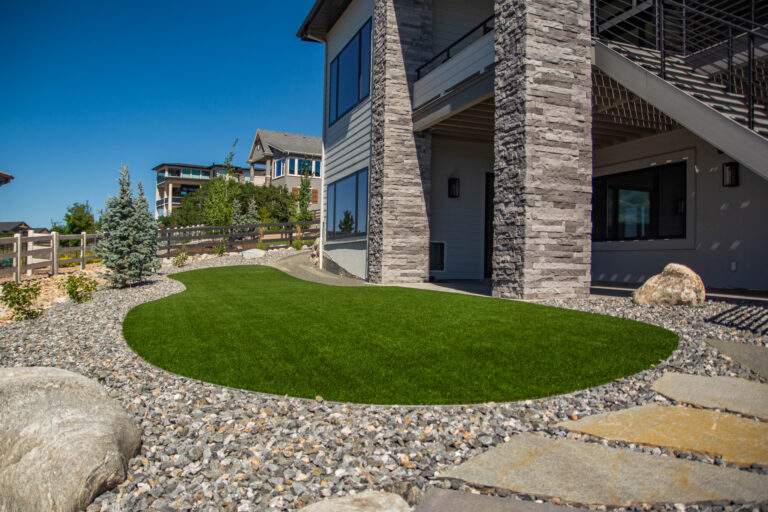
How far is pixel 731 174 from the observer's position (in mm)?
8938

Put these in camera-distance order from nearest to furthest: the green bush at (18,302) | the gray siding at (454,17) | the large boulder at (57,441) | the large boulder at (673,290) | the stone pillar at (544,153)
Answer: the large boulder at (57,441), the large boulder at (673,290), the stone pillar at (544,153), the green bush at (18,302), the gray siding at (454,17)

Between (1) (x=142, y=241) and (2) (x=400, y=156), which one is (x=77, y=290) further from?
(2) (x=400, y=156)

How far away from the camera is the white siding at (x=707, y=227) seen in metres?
8.70

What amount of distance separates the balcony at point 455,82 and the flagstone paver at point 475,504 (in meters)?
7.72

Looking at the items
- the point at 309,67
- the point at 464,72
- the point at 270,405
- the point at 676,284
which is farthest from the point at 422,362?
the point at 309,67

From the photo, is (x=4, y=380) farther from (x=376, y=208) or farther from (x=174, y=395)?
(x=376, y=208)

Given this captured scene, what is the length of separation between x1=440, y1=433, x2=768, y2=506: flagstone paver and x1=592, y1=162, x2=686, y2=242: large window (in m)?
8.80

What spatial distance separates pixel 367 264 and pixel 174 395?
863 cm

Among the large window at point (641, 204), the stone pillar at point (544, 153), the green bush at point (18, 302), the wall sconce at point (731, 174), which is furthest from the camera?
the large window at point (641, 204)

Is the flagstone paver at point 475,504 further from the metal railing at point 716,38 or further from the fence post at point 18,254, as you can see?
the fence post at point 18,254

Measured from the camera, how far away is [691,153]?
9.75 metres

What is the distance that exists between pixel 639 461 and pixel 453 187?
985 centimetres

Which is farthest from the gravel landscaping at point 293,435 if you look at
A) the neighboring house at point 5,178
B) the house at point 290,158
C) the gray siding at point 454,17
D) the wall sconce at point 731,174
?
the house at point 290,158

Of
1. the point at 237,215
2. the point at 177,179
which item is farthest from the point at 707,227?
the point at 177,179
